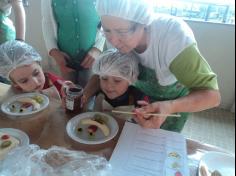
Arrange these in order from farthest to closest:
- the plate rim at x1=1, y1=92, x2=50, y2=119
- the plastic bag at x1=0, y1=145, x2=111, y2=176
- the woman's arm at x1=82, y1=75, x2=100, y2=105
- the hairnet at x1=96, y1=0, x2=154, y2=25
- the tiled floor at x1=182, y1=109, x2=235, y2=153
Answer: the tiled floor at x1=182, y1=109, x2=235, y2=153 → the woman's arm at x1=82, y1=75, x2=100, y2=105 → the plate rim at x1=1, y1=92, x2=50, y2=119 → the hairnet at x1=96, y1=0, x2=154, y2=25 → the plastic bag at x1=0, y1=145, x2=111, y2=176

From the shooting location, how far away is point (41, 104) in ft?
3.15

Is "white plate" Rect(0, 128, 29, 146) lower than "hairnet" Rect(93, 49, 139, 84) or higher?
lower

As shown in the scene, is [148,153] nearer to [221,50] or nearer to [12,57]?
[12,57]

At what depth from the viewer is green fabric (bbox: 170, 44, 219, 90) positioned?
2.48 ft

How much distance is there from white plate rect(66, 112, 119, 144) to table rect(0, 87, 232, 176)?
0.01 metres

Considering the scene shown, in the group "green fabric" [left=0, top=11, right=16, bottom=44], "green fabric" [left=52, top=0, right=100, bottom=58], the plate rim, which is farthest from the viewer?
"green fabric" [left=0, top=11, right=16, bottom=44]

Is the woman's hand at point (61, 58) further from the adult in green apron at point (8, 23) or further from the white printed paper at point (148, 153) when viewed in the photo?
the white printed paper at point (148, 153)

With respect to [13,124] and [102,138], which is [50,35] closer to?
[13,124]

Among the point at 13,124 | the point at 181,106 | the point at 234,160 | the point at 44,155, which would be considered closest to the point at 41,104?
the point at 13,124

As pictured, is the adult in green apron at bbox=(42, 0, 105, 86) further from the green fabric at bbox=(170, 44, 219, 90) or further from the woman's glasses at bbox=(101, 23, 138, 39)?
the green fabric at bbox=(170, 44, 219, 90)

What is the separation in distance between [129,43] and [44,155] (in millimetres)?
447

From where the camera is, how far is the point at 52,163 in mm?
663

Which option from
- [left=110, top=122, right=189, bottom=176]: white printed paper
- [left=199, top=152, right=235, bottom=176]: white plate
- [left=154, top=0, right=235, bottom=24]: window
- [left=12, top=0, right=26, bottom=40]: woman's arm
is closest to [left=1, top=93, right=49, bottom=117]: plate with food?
[left=110, top=122, right=189, bottom=176]: white printed paper

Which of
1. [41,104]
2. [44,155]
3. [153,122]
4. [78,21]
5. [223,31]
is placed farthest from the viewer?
[223,31]
